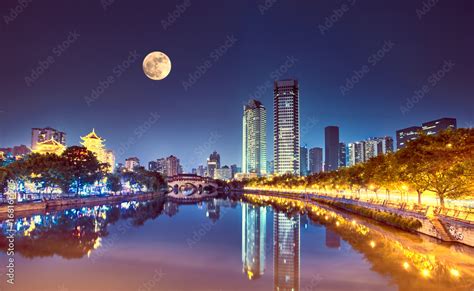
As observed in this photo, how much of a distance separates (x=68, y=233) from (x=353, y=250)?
25862 mm

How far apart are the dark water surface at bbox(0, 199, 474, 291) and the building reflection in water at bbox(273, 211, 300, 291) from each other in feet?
0.19

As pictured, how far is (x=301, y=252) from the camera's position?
28.9 meters

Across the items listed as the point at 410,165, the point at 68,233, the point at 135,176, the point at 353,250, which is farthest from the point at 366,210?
the point at 135,176

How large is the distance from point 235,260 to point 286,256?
3.78m

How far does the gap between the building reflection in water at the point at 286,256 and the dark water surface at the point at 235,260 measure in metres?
0.06

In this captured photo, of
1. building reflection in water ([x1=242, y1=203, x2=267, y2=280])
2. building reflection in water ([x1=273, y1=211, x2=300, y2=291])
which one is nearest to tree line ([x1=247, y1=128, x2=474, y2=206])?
building reflection in water ([x1=273, y1=211, x2=300, y2=291])

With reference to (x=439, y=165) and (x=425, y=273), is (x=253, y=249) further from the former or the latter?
(x=439, y=165)

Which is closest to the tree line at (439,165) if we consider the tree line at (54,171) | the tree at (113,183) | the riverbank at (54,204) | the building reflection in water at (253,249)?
the building reflection in water at (253,249)

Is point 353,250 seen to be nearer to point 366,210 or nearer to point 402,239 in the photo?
point 402,239

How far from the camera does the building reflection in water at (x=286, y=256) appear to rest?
66.9ft

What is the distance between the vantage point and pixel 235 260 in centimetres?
2630

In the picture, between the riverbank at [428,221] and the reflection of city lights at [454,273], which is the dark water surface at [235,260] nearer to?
the reflection of city lights at [454,273]

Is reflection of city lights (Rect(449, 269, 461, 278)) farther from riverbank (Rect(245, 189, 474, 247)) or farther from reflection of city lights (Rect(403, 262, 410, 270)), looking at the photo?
riverbank (Rect(245, 189, 474, 247))

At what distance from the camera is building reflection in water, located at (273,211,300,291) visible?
66.9 feet
